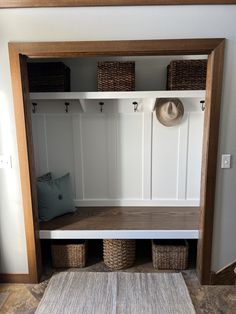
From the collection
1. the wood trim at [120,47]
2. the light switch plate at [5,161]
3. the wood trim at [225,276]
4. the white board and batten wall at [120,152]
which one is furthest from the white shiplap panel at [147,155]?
the light switch plate at [5,161]

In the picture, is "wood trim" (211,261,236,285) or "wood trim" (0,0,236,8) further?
"wood trim" (211,261,236,285)

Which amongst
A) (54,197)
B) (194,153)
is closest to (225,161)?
(194,153)

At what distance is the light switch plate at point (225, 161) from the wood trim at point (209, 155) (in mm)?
60

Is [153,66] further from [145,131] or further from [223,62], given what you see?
[223,62]

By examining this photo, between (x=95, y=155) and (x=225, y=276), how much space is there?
1.65 metres

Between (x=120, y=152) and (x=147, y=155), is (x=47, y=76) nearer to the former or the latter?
(x=120, y=152)

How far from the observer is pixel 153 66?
8.17ft

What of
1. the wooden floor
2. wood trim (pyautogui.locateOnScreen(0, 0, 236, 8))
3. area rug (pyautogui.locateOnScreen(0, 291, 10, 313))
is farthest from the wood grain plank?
wood trim (pyautogui.locateOnScreen(0, 0, 236, 8))

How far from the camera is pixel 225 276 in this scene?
2.17 metres

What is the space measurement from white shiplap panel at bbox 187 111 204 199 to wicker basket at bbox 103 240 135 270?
2.82 feet

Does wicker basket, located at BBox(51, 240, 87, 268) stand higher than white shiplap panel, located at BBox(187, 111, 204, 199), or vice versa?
white shiplap panel, located at BBox(187, 111, 204, 199)

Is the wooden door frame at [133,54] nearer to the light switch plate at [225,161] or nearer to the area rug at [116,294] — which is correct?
the light switch plate at [225,161]

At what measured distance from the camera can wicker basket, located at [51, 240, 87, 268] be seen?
2.39 meters

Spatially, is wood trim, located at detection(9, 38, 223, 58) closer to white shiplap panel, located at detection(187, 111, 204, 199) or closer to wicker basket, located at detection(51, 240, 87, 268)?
white shiplap panel, located at detection(187, 111, 204, 199)
